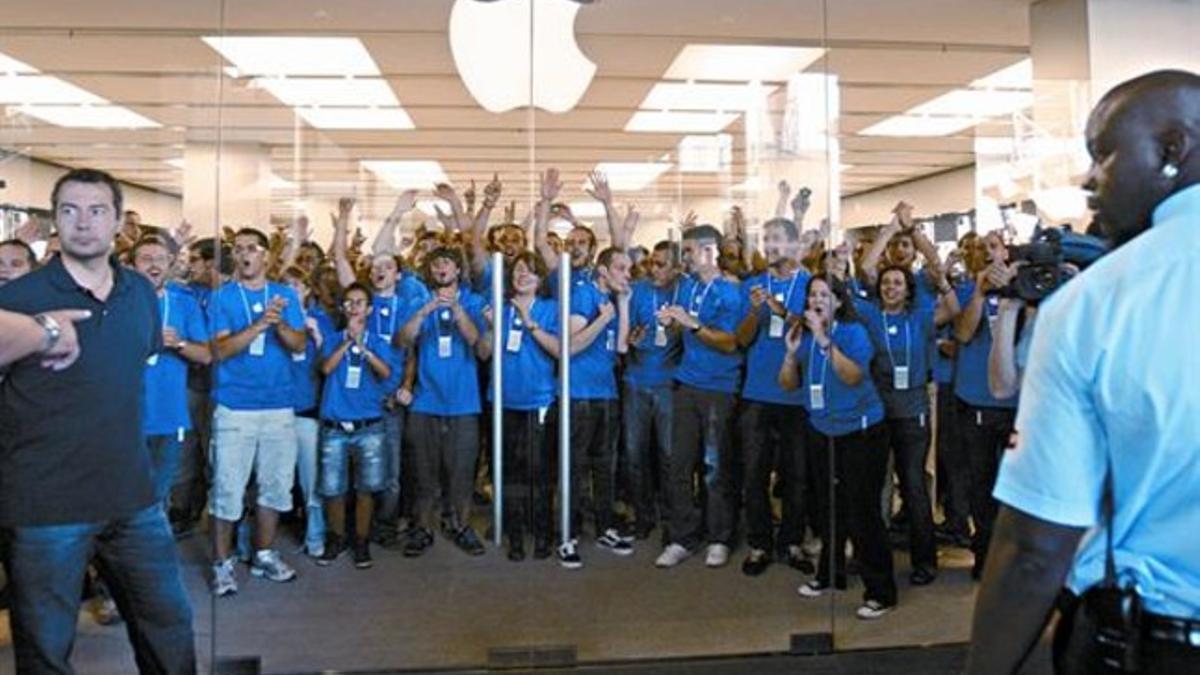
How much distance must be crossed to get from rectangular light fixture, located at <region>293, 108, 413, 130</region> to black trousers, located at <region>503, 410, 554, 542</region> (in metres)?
1.45

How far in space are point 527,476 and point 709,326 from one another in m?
1.09

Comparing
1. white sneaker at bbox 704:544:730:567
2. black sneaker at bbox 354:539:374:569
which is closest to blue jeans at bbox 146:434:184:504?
black sneaker at bbox 354:539:374:569

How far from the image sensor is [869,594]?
414cm

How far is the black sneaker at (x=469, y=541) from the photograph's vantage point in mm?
4234

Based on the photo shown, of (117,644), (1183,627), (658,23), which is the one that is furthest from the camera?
(658,23)

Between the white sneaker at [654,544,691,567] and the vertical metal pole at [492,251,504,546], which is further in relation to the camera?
the white sneaker at [654,544,691,567]

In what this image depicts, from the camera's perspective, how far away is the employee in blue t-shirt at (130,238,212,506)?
153 inches

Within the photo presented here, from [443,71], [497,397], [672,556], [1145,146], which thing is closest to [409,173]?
[443,71]

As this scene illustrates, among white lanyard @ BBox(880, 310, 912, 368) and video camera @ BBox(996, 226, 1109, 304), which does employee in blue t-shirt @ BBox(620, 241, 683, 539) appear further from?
video camera @ BBox(996, 226, 1109, 304)

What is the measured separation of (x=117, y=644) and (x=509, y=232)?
7.33ft

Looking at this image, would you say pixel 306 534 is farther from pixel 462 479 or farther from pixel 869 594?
pixel 869 594

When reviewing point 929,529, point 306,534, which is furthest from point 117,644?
point 929,529

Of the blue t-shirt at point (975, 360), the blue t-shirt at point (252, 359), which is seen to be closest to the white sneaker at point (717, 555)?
the blue t-shirt at point (975, 360)

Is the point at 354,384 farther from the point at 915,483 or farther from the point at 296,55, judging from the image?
the point at 915,483
